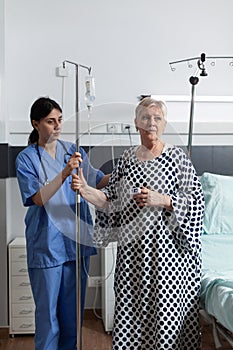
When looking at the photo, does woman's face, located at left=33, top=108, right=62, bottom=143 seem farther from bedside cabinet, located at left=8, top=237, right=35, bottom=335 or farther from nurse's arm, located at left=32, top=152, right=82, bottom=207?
bedside cabinet, located at left=8, top=237, right=35, bottom=335

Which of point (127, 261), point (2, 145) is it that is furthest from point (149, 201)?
point (2, 145)

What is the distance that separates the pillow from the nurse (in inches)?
40.2

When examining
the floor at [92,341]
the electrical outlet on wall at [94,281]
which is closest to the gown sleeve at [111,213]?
the electrical outlet on wall at [94,281]

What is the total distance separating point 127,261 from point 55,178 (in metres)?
0.48

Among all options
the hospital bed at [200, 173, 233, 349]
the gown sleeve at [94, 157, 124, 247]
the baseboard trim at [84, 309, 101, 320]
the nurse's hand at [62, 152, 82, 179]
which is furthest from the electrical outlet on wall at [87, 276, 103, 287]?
the nurse's hand at [62, 152, 82, 179]

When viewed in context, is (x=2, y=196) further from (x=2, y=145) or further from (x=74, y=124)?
(x=74, y=124)

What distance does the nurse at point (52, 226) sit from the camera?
262 cm

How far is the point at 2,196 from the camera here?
3.65 meters

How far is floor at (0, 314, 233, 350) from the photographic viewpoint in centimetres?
340

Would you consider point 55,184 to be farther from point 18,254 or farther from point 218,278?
point 18,254

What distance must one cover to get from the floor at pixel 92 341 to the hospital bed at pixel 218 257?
0.53 metres

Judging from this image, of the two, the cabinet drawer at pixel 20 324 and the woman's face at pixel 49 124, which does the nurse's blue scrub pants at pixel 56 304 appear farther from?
the cabinet drawer at pixel 20 324

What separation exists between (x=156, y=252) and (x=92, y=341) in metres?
1.23

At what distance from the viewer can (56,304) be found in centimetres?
278
